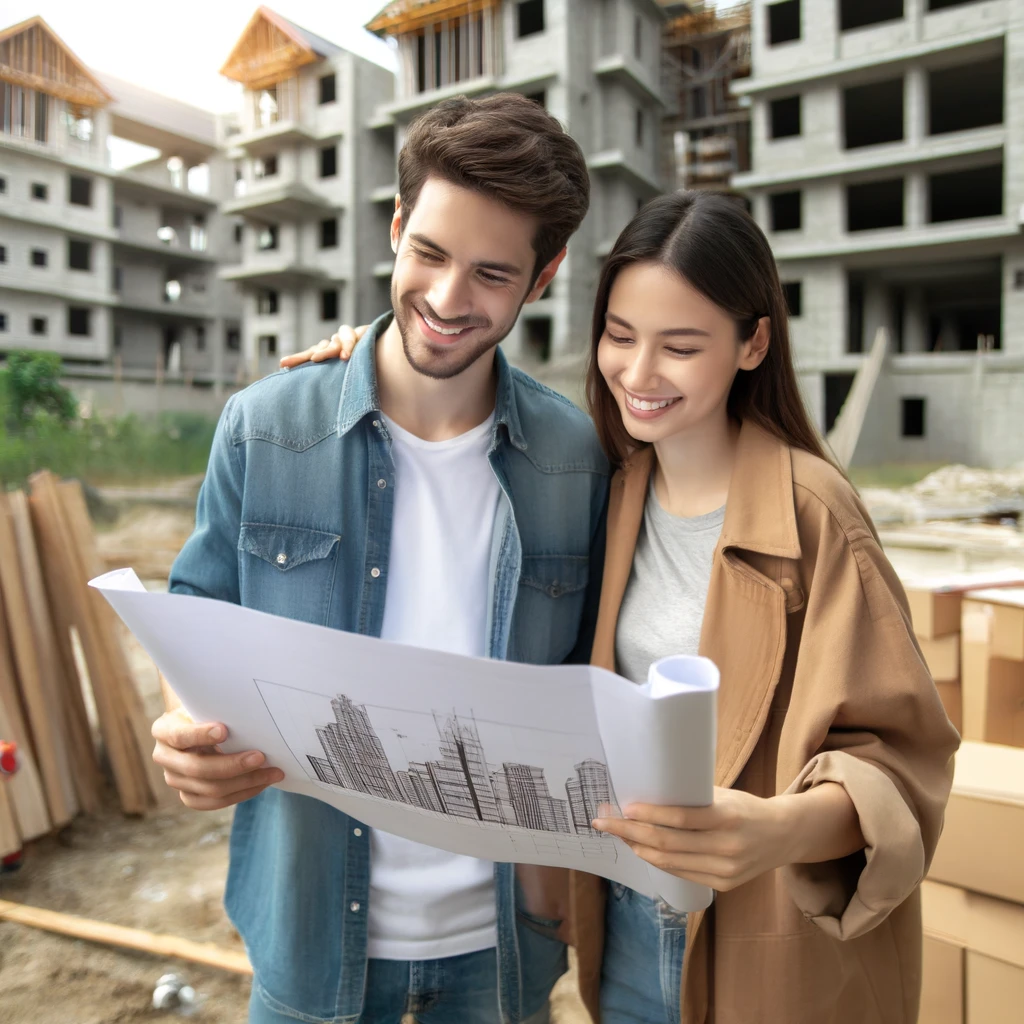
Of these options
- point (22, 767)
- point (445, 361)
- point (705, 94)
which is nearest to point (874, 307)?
point (705, 94)

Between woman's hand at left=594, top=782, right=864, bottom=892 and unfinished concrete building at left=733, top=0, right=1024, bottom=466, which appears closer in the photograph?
woman's hand at left=594, top=782, right=864, bottom=892

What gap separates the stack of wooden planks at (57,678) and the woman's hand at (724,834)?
11.8 feet

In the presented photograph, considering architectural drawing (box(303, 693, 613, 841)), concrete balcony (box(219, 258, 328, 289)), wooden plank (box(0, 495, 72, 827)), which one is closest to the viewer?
architectural drawing (box(303, 693, 613, 841))

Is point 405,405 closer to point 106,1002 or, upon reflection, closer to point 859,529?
point 859,529

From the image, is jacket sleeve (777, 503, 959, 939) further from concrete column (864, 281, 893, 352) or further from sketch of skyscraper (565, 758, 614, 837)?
concrete column (864, 281, 893, 352)

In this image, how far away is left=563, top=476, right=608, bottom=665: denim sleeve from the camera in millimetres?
1538

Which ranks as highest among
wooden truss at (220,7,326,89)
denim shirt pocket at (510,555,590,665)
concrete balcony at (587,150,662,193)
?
wooden truss at (220,7,326,89)

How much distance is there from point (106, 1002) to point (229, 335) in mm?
28658

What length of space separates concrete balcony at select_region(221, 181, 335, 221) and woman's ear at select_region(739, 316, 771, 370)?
893 inches

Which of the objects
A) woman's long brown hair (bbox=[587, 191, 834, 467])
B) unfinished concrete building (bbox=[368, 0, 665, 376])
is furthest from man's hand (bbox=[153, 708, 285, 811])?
unfinished concrete building (bbox=[368, 0, 665, 376])

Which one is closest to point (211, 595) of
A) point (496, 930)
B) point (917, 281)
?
point (496, 930)

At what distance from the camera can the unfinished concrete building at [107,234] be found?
68.0 ft

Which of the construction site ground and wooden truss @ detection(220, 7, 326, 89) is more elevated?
wooden truss @ detection(220, 7, 326, 89)

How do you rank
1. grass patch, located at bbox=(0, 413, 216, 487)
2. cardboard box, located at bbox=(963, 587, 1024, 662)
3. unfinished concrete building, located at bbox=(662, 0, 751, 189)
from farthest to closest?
1. unfinished concrete building, located at bbox=(662, 0, 751, 189)
2. grass patch, located at bbox=(0, 413, 216, 487)
3. cardboard box, located at bbox=(963, 587, 1024, 662)
